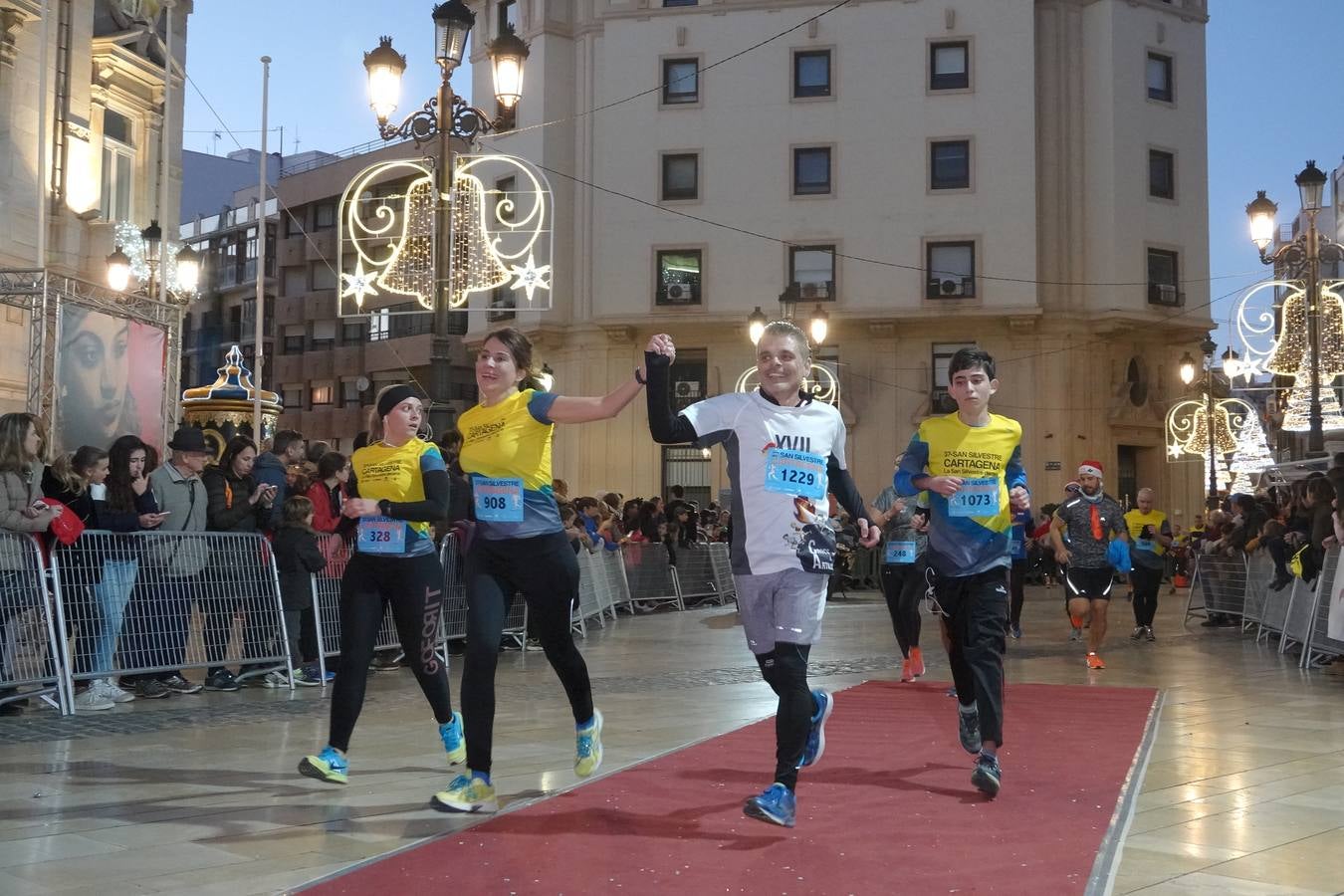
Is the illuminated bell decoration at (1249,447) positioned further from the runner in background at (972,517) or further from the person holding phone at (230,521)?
the runner in background at (972,517)

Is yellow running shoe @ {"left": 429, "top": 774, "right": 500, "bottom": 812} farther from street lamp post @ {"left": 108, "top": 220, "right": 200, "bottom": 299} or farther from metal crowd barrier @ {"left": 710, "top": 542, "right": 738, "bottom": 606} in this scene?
street lamp post @ {"left": 108, "top": 220, "right": 200, "bottom": 299}

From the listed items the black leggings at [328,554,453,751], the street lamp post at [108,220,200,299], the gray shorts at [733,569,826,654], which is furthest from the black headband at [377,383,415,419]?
the street lamp post at [108,220,200,299]

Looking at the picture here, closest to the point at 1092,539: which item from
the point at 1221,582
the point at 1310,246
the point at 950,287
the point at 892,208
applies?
the point at 1221,582

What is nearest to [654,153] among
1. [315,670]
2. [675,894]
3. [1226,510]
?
[1226,510]

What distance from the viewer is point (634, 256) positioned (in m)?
41.6

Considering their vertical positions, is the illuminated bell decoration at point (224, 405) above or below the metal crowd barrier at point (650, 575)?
above

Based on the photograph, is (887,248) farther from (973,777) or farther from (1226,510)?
(973,777)

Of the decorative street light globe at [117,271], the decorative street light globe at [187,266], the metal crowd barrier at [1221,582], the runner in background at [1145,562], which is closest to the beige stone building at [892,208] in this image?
the decorative street light globe at [187,266]

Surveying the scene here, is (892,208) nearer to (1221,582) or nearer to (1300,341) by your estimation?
(1300,341)

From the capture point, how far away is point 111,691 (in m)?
9.80

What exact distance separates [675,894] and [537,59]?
40220 millimetres

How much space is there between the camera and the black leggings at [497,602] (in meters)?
6.08

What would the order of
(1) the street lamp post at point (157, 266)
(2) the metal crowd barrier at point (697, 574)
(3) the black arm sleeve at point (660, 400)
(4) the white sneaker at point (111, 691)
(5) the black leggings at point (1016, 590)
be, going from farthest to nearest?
1. (1) the street lamp post at point (157, 266)
2. (2) the metal crowd barrier at point (697, 574)
3. (5) the black leggings at point (1016, 590)
4. (4) the white sneaker at point (111, 691)
5. (3) the black arm sleeve at point (660, 400)

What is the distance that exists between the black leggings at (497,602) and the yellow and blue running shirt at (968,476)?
1787mm
